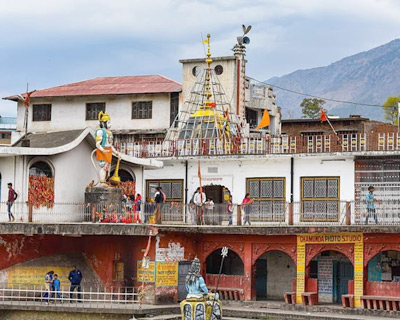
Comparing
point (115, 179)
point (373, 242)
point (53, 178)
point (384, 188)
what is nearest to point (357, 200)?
point (384, 188)

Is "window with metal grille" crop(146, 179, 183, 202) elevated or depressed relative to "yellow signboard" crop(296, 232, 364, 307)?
elevated

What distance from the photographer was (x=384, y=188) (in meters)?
32.9

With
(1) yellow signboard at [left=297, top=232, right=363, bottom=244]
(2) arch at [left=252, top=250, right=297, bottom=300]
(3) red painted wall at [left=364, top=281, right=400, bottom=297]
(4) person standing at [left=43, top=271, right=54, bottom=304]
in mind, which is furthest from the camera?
(2) arch at [left=252, top=250, right=297, bottom=300]

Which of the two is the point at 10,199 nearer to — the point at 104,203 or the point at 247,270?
the point at 104,203

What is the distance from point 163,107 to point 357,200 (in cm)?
1185

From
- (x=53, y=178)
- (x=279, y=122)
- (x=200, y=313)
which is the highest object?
(x=279, y=122)

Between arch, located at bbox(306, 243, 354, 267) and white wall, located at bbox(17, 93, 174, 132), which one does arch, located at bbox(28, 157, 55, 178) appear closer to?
white wall, located at bbox(17, 93, 174, 132)

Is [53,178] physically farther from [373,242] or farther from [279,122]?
[279,122]

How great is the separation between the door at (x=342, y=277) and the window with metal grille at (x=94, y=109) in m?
14.3

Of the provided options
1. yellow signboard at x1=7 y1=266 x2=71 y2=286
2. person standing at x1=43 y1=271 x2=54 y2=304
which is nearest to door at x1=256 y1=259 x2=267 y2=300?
yellow signboard at x1=7 y1=266 x2=71 y2=286

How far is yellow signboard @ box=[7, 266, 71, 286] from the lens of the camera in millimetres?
32250

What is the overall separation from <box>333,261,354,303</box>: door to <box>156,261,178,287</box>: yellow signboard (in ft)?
19.1

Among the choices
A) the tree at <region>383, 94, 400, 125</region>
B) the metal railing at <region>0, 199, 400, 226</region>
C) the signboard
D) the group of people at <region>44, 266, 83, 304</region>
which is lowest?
the group of people at <region>44, 266, 83, 304</region>

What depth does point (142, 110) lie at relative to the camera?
42.2m
